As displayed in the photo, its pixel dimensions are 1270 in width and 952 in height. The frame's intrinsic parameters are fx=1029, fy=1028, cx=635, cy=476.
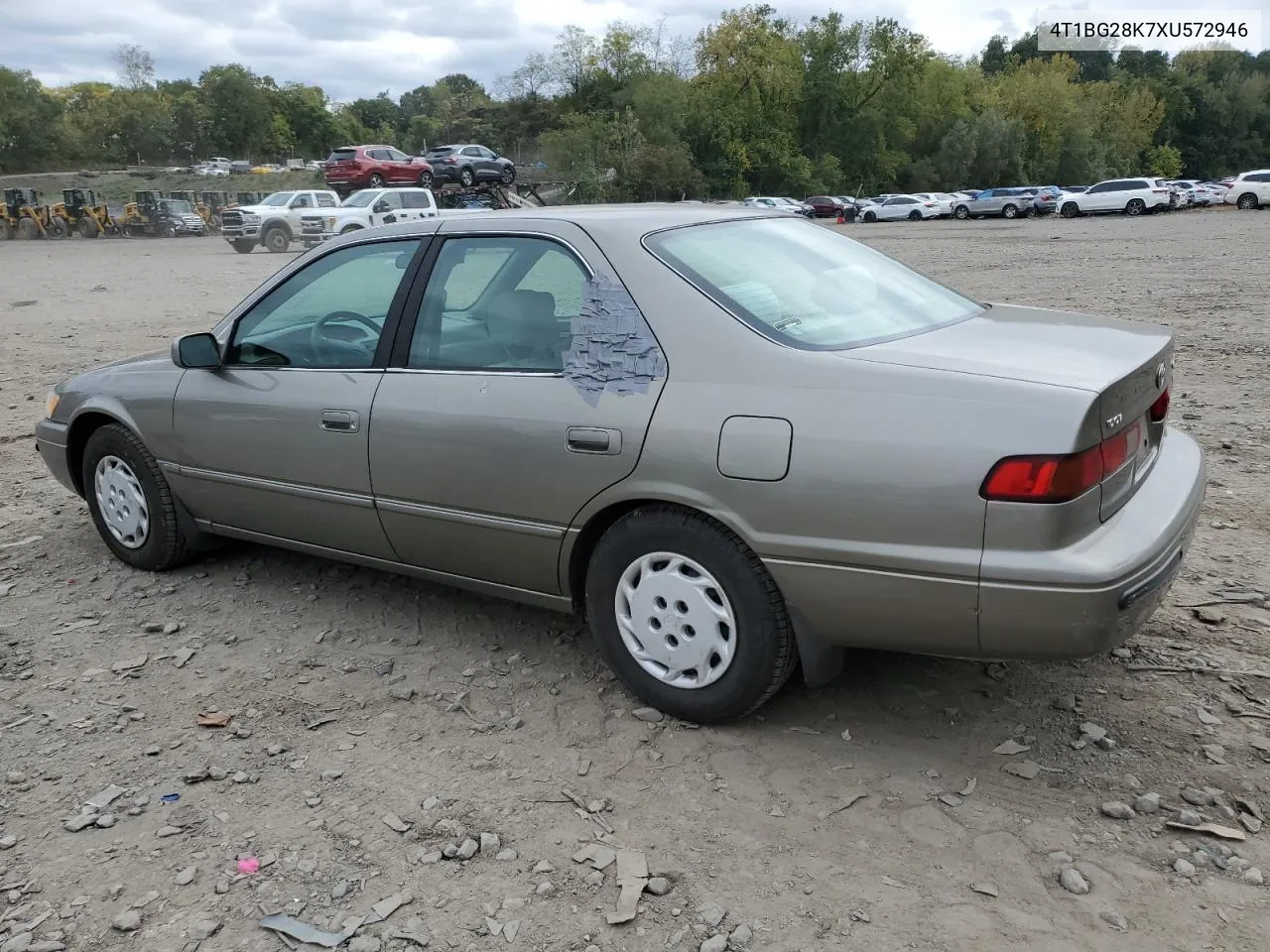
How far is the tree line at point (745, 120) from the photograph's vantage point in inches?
2601

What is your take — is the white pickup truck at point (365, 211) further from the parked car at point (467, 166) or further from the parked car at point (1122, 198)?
the parked car at point (1122, 198)

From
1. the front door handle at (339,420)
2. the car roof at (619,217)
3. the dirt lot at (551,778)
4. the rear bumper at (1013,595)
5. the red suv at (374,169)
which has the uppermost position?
the red suv at (374,169)

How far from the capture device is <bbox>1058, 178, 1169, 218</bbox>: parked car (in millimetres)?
43812

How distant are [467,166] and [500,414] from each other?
35.7 metres

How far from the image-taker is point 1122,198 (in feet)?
146

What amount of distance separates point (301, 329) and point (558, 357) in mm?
1341

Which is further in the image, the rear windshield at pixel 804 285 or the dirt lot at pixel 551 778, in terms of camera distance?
the rear windshield at pixel 804 285

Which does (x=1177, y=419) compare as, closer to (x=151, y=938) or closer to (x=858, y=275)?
(x=858, y=275)

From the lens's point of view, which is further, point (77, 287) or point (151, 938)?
point (77, 287)

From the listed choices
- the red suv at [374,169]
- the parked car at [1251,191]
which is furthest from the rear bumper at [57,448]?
the parked car at [1251,191]

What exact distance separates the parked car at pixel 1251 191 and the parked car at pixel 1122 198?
101 inches

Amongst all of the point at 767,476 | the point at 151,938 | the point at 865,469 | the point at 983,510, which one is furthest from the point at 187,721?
the point at 983,510

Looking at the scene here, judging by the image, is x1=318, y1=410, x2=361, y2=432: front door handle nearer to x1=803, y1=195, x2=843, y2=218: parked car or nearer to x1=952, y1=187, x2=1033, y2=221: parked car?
x1=952, y1=187, x2=1033, y2=221: parked car

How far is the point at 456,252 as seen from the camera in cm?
371
